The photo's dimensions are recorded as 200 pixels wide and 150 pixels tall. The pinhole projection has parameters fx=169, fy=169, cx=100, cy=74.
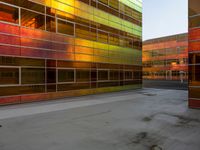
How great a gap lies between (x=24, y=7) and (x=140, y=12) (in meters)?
21.6

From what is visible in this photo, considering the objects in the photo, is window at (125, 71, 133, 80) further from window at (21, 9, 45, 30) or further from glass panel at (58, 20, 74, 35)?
window at (21, 9, 45, 30)

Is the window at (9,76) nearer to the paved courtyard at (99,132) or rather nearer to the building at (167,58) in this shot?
the paved courtyard at (99,132)

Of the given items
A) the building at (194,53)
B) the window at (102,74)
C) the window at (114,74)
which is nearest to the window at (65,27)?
the window at (102,74)

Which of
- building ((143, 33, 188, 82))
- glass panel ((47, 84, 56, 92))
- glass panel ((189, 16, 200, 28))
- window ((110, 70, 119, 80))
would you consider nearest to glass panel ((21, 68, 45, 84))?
glass panel ((47, 84, 56, 92))

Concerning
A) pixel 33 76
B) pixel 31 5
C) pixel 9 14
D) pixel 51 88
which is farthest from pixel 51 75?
pixel 31 5

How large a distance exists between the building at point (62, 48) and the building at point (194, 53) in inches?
455

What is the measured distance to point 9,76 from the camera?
46.1 ft

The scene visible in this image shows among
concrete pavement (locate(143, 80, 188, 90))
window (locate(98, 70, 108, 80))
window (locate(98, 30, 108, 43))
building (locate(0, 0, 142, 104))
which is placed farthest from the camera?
concrete pavement (locate(143, 80, 188, 90))

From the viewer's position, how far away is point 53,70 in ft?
56.5

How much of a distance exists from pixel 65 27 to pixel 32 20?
372 centimetres

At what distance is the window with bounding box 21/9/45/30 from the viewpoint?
1516cm

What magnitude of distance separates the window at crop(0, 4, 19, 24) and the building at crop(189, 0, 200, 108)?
46.8 feet

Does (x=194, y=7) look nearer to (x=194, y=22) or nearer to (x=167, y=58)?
(x=194, y=22)

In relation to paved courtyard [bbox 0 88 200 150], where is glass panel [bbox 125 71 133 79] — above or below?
above
